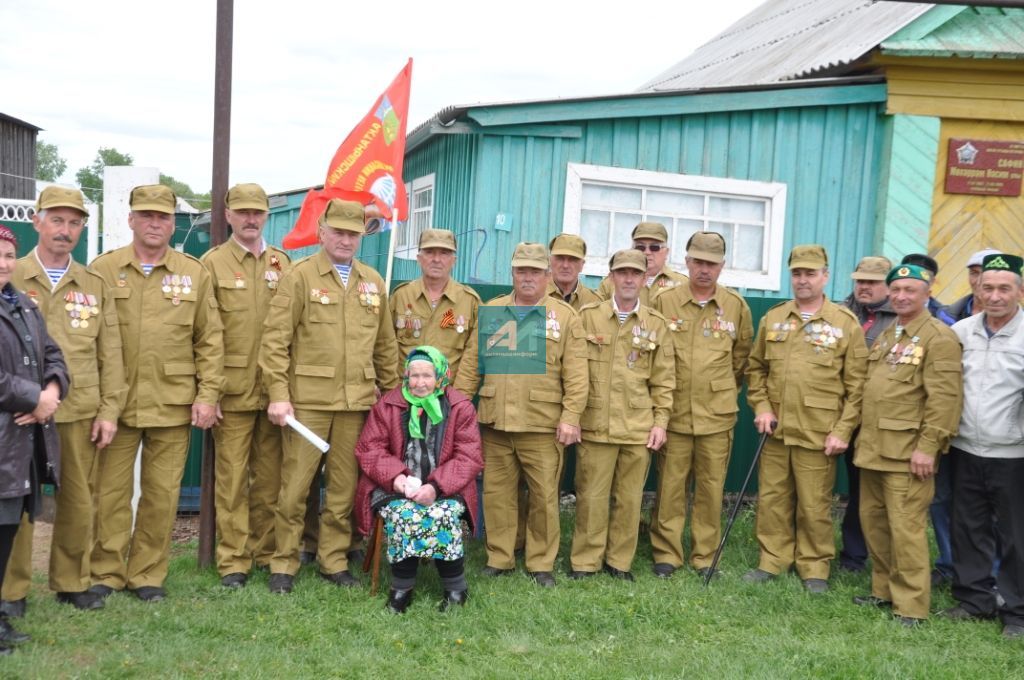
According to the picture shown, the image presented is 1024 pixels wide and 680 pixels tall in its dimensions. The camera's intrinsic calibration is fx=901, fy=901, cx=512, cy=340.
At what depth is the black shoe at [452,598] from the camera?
4.93 m

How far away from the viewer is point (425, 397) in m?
5.04

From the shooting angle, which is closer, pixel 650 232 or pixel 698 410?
pixel 698 410

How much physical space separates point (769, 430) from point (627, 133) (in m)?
3.99

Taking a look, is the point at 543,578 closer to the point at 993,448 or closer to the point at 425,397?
the point at 425,397

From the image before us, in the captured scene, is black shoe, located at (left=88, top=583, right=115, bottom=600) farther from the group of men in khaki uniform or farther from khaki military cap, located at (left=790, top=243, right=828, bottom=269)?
khaki military cap, located at (left=790, top=243, right=828, bottom=269)

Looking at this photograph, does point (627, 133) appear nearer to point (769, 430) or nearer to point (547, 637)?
point (769, 430)

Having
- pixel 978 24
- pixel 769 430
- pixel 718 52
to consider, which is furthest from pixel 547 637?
pixel 718 52

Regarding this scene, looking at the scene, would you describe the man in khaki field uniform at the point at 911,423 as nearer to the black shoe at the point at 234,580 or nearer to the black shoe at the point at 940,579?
the black shoe at the point at 940,579

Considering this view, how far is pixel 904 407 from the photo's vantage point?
197 inches

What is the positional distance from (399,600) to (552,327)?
5.93 ft

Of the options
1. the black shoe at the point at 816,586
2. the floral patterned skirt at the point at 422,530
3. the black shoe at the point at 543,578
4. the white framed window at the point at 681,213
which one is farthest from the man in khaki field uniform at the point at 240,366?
the white framed window at the point at 681,213

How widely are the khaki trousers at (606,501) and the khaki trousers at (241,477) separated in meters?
1.86

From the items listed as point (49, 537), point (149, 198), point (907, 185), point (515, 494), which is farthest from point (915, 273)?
point (49, 537)

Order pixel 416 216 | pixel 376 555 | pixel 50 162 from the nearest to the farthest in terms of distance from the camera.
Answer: pixel 376 555
pixel 416 216
pixel 50 162
